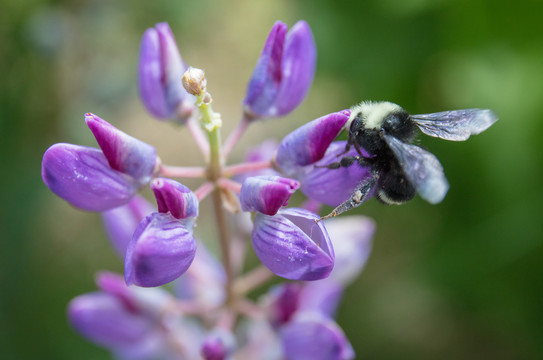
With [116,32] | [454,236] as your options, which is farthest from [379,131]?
[116,32]

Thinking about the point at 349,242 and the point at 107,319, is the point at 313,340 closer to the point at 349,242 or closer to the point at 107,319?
the point at 349,242

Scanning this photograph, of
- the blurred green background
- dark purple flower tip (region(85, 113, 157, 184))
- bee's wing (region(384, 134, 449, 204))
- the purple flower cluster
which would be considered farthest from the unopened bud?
the blurred green background

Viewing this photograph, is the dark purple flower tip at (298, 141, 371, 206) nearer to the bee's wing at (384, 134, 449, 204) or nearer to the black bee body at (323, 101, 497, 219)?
the black bee body at (323, 101, 497, 219)

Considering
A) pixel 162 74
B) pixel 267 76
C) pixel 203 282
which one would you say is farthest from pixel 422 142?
pixel 162 74

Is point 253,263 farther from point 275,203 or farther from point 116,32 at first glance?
point 275,203

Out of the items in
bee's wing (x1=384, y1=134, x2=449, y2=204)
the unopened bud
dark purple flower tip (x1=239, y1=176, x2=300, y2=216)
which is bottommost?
dark purple flower tip (x1=239, y1=176, x2=300, y2=216)

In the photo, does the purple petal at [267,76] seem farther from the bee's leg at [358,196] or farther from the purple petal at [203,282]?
the purple petal at [203,282]

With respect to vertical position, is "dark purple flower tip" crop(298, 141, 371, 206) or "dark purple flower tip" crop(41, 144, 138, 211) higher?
"dark purple flower tip" crop(41, 144, 138, 211)

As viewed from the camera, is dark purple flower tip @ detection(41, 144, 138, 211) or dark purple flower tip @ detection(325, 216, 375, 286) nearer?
dark purple flower tip @ detection(41, 144, 138, 211)
